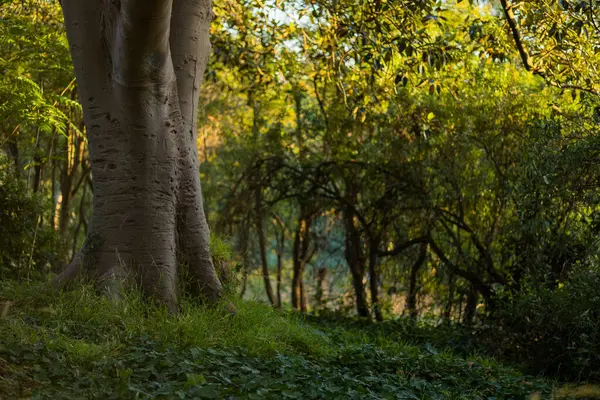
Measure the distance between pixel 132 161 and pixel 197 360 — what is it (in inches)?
76.8

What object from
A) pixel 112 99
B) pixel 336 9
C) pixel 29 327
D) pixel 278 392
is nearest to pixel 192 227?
pixel 112 99

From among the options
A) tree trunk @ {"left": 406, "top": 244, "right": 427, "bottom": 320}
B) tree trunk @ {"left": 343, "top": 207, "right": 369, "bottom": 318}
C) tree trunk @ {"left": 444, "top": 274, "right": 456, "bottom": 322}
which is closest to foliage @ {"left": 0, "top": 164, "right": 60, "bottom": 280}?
tree trunk @ {"left": 343, "top": 207, "right": 369, "bottom": 318}

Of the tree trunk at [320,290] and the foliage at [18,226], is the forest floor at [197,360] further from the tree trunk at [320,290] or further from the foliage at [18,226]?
the tree trunk at [320,290]

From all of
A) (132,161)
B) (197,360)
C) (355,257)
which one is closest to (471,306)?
(355,257)

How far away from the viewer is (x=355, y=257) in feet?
39.5

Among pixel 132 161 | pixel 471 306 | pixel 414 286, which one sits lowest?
pixel 471 306

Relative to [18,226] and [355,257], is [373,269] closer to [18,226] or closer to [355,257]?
[355,257]

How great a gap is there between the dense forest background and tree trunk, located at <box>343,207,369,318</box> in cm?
3

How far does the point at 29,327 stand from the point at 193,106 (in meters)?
2.69

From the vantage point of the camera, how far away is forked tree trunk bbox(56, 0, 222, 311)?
597cm

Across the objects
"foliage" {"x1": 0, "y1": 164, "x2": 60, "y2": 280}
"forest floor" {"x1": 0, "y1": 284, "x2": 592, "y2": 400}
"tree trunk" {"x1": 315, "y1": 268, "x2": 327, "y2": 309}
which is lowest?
"forest floor" {"x1": 0, "y1": 284, "x2": 592, "y2": 400}

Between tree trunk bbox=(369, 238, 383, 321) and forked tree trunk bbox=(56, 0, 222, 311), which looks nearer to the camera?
forked tree trunk bbox=(56, 0, 222, 311)

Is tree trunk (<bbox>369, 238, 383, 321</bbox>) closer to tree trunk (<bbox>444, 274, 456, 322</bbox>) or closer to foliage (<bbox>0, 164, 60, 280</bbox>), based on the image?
tree trunk (<bbox>444, 274, 456, 322</bbox>)

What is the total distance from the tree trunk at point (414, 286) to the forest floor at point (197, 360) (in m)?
4.24
